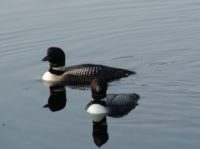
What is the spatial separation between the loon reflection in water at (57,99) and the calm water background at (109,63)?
17 cm

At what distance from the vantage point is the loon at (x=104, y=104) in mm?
12047

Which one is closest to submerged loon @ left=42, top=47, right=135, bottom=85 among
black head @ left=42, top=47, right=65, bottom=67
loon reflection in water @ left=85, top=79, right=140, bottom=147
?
black head @ left=42, top=47, right=65, bottom=67

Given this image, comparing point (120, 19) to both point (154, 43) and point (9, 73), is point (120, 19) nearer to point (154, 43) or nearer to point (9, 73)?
point (154, 43)

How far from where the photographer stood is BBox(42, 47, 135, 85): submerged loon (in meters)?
14.2

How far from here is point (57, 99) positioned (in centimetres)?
1354

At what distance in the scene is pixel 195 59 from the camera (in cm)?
1457

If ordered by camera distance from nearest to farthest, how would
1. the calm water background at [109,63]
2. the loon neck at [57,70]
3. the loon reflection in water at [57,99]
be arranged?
the calm water background at [109,63] < the loon reflection in water at [57,99] < the loon neck at [57,70]

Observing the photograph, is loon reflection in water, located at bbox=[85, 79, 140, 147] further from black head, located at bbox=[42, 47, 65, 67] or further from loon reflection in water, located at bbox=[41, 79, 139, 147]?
black head, located at bbox=[42, 47, 65, 67]

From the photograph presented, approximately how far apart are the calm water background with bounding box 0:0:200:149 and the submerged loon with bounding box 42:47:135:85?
25 cm

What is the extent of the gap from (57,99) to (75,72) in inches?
43.8

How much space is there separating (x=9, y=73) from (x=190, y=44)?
4287mm

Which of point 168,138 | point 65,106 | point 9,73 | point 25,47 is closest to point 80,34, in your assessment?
A: point 25,47

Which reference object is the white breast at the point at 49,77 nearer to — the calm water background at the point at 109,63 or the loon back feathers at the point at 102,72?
the calm water background at the point at 109,63

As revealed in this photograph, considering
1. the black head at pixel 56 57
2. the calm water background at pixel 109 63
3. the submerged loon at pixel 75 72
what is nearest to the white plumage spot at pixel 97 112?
the calm water background at pixel 109 63
